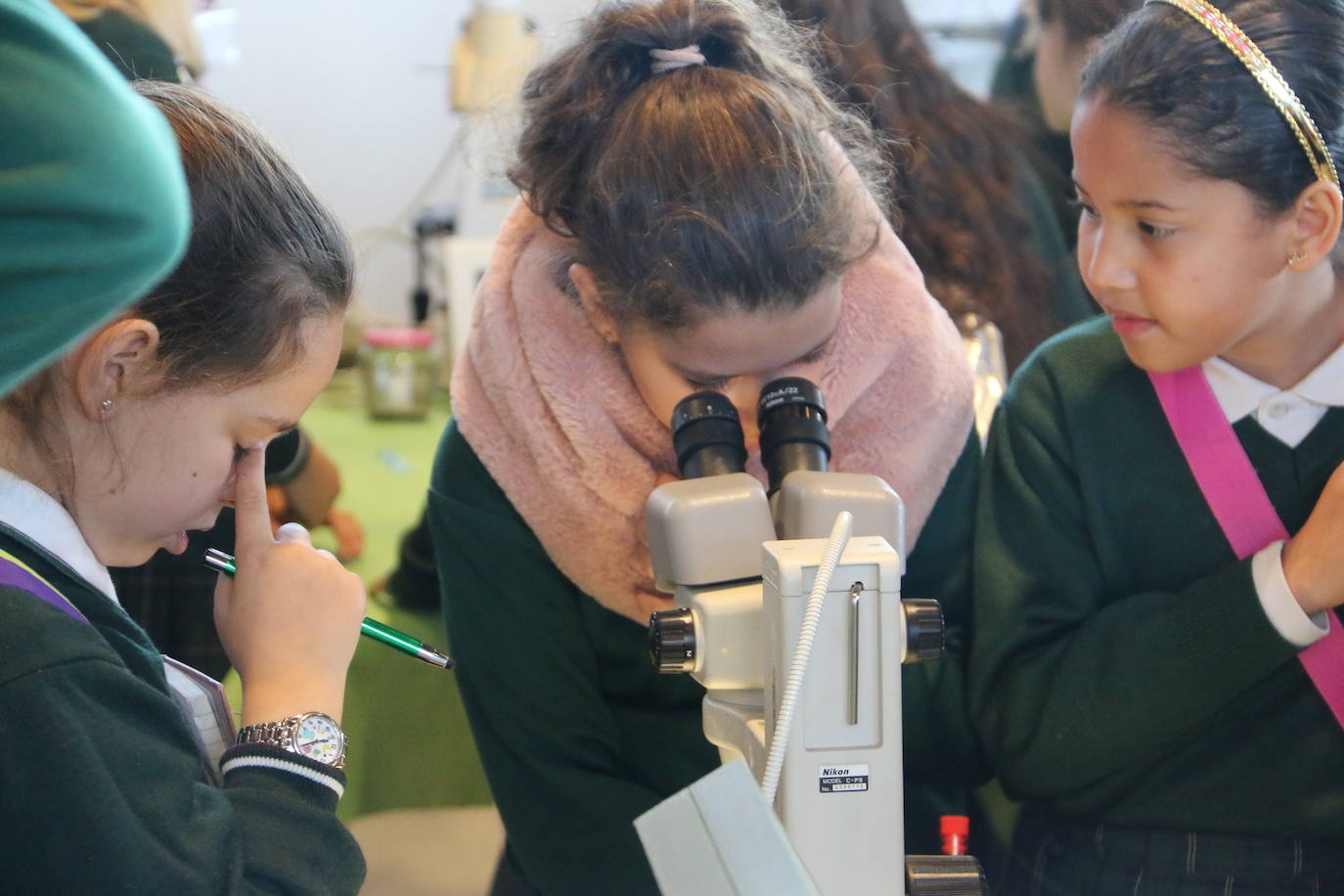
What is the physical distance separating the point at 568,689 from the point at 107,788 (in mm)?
507

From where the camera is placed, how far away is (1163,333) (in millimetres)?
1033

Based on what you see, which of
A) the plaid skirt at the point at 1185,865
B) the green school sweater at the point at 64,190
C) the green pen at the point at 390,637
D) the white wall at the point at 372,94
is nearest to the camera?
the green school sweater at the point at 64,190

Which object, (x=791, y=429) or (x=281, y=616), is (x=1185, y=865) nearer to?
(x=791, y=429)

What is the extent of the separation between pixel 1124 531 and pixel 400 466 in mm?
1718

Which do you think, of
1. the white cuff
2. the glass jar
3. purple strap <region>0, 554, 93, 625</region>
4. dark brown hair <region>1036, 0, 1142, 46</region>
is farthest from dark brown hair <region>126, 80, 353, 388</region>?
the glass jar

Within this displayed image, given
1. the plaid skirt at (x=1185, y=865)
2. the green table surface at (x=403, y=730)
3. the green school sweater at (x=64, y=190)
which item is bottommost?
the green table surface at (x=403, y=730)

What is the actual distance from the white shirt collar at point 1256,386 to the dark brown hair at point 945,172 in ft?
1.75

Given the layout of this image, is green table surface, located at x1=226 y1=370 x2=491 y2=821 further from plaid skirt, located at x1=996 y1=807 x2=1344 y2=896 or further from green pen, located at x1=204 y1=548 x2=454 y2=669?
plaid skirt, located at x1=996 y1=807 x2=1344 y2=896

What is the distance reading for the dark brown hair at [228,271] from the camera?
31.3 inches

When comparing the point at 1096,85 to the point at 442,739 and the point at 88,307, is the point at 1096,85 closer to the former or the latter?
the point at 88,307

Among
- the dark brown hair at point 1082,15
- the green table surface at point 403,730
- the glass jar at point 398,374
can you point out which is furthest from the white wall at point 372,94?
the green table surface at point 403,730

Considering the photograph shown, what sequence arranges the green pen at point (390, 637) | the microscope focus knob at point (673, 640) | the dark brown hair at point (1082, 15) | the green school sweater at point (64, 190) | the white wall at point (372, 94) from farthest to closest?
the white wall at point (372, 94)
the dark brown hair at point (1082, 15)
the green pen at point (390, 637)
the microscope focus knob at point (673, 640)
the green school sweater at point (64, 190)

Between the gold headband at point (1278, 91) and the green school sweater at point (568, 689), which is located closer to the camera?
the gold headband at point (1278, 91)

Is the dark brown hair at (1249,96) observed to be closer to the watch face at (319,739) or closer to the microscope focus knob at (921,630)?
the microscope focus knob at (921,630)
